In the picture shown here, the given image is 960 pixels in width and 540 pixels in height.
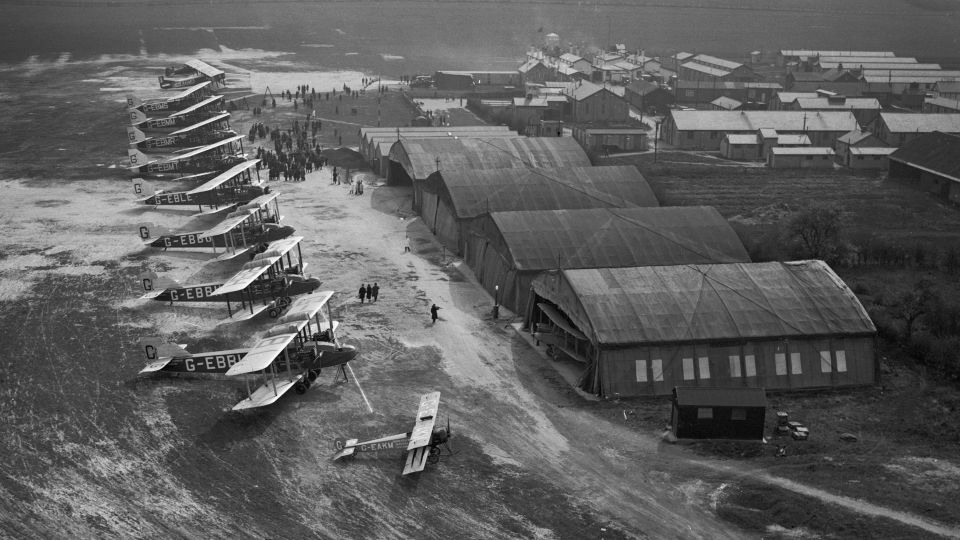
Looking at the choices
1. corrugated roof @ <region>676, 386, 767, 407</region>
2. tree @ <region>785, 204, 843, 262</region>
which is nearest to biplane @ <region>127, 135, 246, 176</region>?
tree @ <region>785, 204, 843, 262</region>

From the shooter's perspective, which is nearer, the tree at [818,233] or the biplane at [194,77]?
the tree at [818,233]

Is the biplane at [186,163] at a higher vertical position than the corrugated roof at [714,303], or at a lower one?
higher

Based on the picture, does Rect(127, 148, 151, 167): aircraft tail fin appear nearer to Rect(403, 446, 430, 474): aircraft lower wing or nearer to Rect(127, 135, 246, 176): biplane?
Rect(127, 135, 246, 176): biplane

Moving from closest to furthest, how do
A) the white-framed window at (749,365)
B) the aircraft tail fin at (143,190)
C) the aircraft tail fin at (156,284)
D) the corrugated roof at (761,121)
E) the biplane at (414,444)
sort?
1. the biplane at (414,444)
2. the white-framed window at (749,365)
3. the aircraft tail fin at (156,284)
4. the aircraft tail fin at (143,190)
5. the corrugated roof at (761,121)

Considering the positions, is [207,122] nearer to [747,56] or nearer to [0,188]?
[0,188]

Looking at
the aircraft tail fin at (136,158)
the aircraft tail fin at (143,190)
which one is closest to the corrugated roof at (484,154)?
the aircraft tail fin at (143,190)

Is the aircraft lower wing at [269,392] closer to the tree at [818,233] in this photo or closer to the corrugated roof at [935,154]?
the tree at [818,233]

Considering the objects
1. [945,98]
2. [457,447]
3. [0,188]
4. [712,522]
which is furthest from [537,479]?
[945,98]
